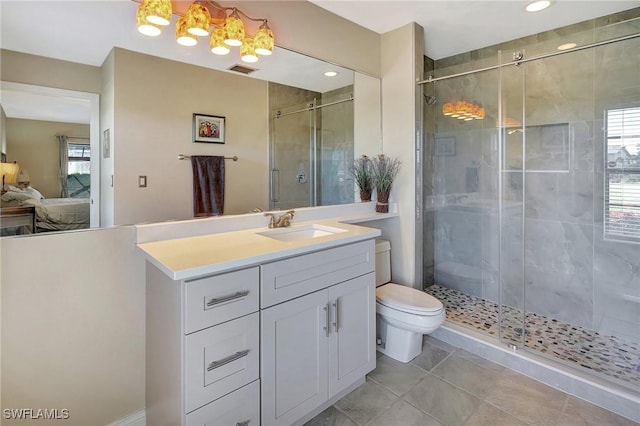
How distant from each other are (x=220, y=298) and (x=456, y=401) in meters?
1.47

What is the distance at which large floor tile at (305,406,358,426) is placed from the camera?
163 cm

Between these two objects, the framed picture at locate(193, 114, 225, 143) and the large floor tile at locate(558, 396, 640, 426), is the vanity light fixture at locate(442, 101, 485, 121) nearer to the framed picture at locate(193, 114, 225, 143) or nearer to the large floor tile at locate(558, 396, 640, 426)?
the framed picture at locate(193, 114, 225, 143)

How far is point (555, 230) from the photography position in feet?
8.68

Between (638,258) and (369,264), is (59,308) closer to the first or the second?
(369,264)


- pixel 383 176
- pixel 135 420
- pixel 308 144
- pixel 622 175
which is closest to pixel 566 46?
pixel 622 175

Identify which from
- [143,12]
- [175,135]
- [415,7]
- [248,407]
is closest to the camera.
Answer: [248,407]

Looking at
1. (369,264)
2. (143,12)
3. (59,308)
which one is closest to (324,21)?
(143,12)

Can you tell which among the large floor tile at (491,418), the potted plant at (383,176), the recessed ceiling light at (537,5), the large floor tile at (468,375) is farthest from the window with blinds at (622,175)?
the large floor tile at (491,418)

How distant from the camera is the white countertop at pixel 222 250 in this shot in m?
1.18

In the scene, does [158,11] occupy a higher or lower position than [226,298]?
higher

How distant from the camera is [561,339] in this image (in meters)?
2.34

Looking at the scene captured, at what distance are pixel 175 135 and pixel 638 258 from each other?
311 centimetres

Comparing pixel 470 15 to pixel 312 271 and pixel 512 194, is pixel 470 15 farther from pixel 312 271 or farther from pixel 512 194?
pixel 312 271

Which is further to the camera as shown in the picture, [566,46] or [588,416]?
[566,46]
